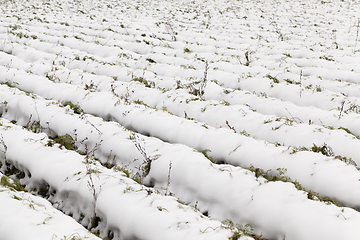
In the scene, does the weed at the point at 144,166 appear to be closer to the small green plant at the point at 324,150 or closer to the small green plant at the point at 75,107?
the small green plant at the point at 75,107

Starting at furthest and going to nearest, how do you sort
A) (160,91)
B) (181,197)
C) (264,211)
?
(160,91) → (181,197) → (264,211)

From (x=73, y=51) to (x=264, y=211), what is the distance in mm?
8198

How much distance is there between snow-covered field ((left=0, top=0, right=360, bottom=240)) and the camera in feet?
9.82

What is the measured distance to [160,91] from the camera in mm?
6383

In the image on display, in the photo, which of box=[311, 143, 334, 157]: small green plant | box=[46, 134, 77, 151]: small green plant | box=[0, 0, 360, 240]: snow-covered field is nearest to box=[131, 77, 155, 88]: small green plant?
box=[0, 0, 360, 240]: snow-covered field

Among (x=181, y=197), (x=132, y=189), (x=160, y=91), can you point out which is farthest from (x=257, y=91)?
(x=132, y=189)

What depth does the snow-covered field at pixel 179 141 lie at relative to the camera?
9.82 feet

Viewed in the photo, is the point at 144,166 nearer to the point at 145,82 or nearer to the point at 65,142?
the point at 65,142

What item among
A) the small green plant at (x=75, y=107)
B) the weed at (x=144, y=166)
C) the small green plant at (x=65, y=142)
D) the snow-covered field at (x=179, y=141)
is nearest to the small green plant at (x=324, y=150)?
the snow-covered field at (x=179, y=141)

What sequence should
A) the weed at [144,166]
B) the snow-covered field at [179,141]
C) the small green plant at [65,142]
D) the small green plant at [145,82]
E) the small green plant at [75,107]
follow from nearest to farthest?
the snow-covered field at [179,141], the weed at [144,166], the small green plant at [65,142], the small green plant at [75,107], the small green plant at [145,82]

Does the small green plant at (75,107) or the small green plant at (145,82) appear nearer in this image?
the small green plant at (75,107)

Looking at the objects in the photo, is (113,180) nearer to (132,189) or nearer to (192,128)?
(132,189)

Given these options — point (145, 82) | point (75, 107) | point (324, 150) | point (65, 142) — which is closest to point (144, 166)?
point (65, 142)

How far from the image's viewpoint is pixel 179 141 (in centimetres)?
464
